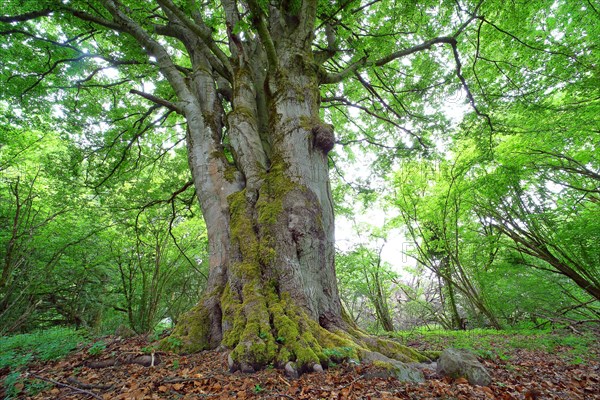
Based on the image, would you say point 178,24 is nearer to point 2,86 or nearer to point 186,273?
point 2,86

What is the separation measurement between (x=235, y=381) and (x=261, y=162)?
10.5 feet

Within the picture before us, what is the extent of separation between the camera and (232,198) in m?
4.29

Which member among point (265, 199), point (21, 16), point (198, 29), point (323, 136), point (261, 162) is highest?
point (21, 16)

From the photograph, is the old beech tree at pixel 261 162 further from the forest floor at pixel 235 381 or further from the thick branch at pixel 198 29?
the forest floor at pixel 235 381

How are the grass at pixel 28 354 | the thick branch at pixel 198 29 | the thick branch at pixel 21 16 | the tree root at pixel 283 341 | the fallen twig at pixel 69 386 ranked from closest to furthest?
the fallen twig at pixel 69 386, the grass at pixel 28 354, the tree root at pixel 283 341, the thick branch at pixel 198 29, the thick branch at pixel 21 16

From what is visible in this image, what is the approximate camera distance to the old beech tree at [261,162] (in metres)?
3.08

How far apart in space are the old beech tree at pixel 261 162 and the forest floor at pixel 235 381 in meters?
0.26

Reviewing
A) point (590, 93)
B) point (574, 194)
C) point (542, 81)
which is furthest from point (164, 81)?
point (574, 194)

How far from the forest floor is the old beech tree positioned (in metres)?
0.26

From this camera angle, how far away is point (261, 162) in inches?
185

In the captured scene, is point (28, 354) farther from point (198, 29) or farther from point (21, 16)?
point (21, 16)

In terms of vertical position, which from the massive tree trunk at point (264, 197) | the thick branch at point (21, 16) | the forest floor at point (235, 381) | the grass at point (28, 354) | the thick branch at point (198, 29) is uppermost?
the thick branch at point (21, 16)

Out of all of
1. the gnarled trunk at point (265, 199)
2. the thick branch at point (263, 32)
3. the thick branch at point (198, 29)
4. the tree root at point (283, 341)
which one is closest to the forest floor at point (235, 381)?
the tree root at point (283, 341)

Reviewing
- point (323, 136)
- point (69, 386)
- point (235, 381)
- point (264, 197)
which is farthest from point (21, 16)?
point (235, 381)
